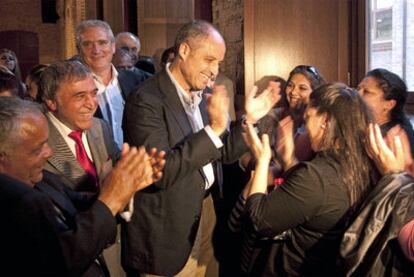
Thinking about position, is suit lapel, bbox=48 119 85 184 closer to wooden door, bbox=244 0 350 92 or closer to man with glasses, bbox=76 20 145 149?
man with glasses, bbox=76 20 145 149

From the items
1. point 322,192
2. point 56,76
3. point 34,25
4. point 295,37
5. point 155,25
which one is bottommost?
point 322,192

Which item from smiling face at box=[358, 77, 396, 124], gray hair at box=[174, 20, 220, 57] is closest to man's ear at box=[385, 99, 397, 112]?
smiling face at box=[358, 77, 396, 124]

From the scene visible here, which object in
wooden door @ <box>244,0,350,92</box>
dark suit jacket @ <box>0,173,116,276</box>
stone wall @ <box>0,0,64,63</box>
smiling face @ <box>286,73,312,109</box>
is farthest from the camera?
stone wall @ <box>0,0,64,63</box>

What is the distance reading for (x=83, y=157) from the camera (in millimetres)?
2561

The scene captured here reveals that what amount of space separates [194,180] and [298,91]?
1223 millimetres

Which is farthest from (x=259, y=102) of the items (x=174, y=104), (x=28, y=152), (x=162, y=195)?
(x=28, y=152)

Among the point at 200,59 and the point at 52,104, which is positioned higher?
the point at 200,59

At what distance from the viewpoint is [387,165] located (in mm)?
1926

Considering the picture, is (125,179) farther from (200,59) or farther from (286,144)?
(286,144)

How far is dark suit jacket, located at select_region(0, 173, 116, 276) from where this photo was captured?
Answer: 1.39 m

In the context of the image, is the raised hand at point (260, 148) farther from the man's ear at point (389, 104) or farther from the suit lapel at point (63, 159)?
the man's ear at point (389, 104)

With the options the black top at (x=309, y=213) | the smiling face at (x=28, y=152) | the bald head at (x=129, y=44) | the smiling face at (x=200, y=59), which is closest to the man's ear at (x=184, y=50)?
the smiling face at (x=200, y=59)

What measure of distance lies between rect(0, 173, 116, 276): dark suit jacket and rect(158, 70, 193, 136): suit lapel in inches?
37.3

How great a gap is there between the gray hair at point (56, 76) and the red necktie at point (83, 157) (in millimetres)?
208
